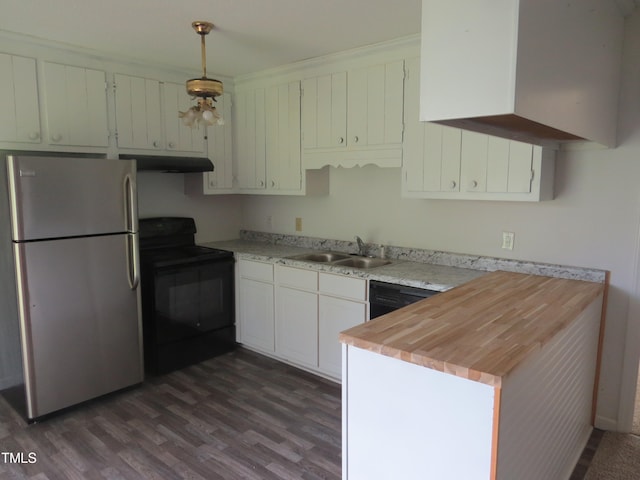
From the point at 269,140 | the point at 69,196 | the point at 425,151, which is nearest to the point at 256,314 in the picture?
the point at 269,140

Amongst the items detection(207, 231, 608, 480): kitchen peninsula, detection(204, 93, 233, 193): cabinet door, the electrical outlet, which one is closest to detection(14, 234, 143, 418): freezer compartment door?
detection(204, 93, 233, 193): cabinet door

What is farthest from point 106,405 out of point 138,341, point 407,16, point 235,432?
point 407,16

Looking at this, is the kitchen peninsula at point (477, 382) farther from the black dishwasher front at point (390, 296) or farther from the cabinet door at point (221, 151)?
the cabinet door at point (221, 151)

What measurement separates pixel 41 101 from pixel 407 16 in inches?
97.0

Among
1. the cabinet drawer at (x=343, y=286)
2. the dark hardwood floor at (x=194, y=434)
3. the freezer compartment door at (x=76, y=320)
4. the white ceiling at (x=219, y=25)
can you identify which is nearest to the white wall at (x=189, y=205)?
the freezer compartment door at (x=76, y=320)

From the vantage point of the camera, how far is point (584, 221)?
8.56 feet

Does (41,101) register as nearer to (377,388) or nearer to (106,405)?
(106,405)

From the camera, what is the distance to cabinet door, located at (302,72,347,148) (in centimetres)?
337

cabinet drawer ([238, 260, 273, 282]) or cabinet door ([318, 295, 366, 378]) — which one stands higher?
cabinet drawer ([238, 260, 273, 282])

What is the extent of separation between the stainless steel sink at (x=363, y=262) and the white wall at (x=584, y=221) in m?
0.22

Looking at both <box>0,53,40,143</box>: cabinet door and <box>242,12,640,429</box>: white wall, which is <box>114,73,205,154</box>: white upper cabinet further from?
<box>242,12,640,429</box>: white wall

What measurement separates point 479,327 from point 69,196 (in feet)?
8.16

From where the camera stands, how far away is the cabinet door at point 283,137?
3719 millimetres

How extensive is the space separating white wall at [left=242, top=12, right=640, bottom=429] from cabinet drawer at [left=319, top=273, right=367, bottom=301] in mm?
615
